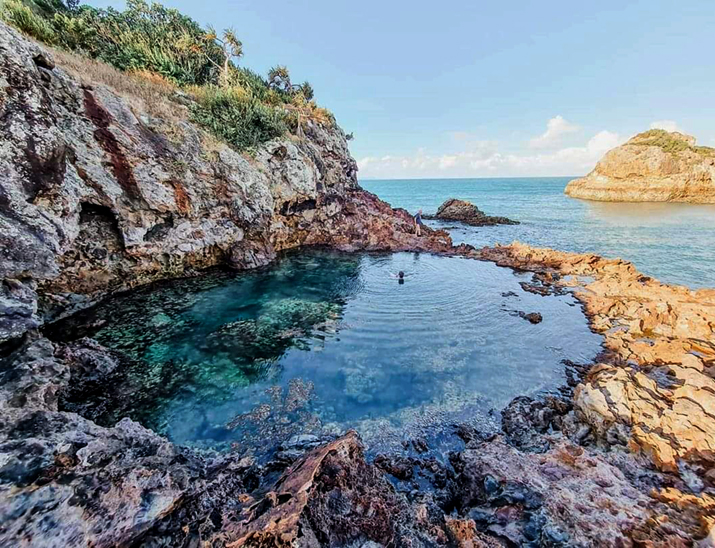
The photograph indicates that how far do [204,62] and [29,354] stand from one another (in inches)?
930

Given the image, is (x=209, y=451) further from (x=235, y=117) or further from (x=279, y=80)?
(x=279, y=80)

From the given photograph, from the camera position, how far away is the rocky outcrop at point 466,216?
34406 millimetres

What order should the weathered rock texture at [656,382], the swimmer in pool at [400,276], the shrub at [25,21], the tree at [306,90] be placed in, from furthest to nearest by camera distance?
the tree at [306,90]
the swimmer in pool at [400,276]
the shrub at [25,21]
the weathered rock texture at [656,382]

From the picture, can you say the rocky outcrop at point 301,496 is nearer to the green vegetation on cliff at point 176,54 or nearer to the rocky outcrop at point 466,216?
the green vegetation on cliff at point 176,54

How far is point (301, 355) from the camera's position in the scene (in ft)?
29.9

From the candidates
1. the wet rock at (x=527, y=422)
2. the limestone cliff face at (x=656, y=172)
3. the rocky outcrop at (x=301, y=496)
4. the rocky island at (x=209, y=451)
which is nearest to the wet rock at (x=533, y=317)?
the rocky island at (x=209, y=451)

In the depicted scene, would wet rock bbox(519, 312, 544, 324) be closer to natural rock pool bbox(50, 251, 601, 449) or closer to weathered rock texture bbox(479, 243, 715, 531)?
natural rock pool bbox(50, 251, 601, 449)

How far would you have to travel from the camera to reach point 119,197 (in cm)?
1159

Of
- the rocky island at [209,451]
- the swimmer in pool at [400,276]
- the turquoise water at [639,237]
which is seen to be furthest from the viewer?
the turquoise water at [639,237]

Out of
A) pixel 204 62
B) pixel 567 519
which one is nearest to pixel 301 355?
pixel 567 519

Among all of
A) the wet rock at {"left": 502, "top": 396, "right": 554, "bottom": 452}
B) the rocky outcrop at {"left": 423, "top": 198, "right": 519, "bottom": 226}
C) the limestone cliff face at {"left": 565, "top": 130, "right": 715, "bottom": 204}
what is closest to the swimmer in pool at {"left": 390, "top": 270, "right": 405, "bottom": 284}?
the wet rock at {"left": 502, "top": 396, "right": 554, "bottom": 452}

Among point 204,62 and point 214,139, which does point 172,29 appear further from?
point 214,139

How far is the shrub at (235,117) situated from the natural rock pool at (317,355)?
809cm

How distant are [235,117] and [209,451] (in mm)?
17646
